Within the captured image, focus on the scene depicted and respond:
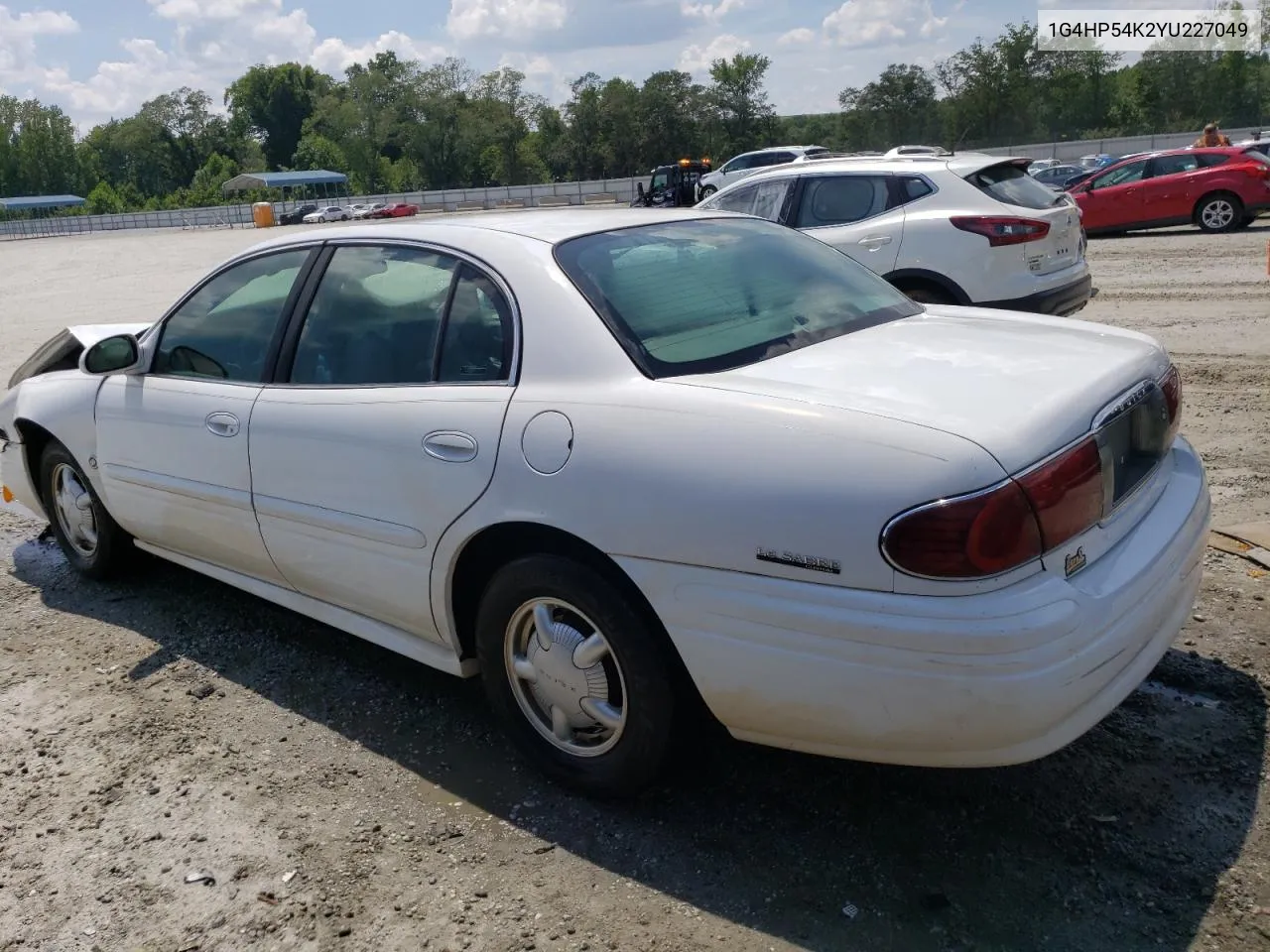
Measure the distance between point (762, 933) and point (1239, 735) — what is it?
1.64 metres

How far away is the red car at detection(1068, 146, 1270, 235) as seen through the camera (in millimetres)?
17500

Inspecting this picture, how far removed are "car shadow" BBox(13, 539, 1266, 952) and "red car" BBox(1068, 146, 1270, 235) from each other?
16.3m

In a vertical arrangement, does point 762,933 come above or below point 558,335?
below

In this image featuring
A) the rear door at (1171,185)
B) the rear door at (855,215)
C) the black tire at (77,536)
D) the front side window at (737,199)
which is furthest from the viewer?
the rear door at (1171,185)

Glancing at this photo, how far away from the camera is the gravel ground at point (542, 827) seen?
8.76 feet

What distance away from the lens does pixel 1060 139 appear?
5809cm

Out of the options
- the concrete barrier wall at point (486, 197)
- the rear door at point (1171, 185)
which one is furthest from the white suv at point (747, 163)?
the concrete barrier wall at point (486, 197)

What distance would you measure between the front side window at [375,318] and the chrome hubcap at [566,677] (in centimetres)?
83

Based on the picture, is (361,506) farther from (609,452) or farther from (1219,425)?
(1219,425)

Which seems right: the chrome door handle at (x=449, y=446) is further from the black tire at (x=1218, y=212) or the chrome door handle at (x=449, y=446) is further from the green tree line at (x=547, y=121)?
the green tree line at (x=547, y=121)

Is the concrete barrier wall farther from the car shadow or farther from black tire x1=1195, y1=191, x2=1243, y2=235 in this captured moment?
the car shadow

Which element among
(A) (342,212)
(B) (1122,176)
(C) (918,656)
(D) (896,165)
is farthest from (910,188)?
(A) (342,212)

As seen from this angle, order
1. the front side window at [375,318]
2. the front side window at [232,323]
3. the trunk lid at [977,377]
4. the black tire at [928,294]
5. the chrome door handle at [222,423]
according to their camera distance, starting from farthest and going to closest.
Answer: the black tire at [928,294], the front side window at [232,323], the chrome door handle at [222,423], the front side window at [375,318], the trunk lid at [977,377]

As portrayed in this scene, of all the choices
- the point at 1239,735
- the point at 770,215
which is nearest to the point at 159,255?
the point at 770,215
